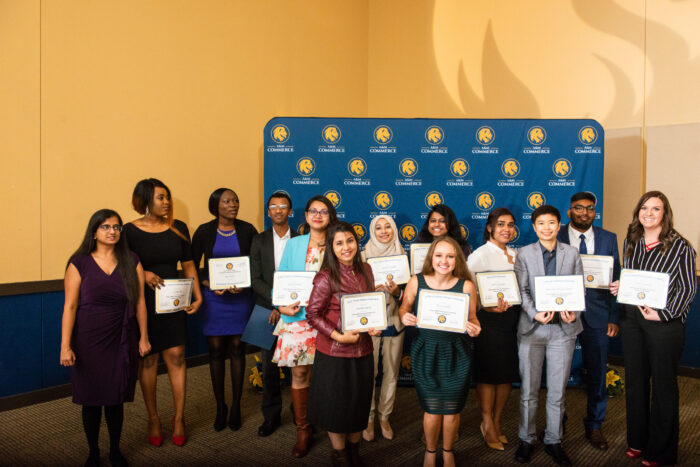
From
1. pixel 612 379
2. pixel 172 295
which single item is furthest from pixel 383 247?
pixel 612 379

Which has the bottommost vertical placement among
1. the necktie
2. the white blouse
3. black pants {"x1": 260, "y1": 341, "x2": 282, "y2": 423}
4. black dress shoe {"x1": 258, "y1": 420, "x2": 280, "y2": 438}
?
black dress shoe {"x1": 258, "y1": 420, "x2": 280, "y2": 438}

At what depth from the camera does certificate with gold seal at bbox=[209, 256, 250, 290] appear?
337 centimetres

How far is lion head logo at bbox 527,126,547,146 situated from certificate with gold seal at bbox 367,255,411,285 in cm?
229

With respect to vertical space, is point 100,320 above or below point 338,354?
above

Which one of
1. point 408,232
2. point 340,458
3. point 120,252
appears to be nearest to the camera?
point 340,458

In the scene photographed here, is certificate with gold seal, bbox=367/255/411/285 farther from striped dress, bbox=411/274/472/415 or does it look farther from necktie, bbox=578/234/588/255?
necktie, bbox=578/234/588/255

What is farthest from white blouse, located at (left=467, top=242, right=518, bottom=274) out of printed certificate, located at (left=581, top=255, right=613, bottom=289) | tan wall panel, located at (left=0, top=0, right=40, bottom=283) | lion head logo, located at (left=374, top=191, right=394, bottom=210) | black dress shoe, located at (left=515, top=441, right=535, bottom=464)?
tan wall panel, located at (left=0, top=0, right=40, bottom=283)

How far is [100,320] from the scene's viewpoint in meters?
2.88

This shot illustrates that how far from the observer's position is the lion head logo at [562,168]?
468 centimetres

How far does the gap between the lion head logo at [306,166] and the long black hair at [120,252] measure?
2115 millimetres

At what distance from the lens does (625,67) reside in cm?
530

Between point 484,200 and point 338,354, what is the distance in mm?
A: 2691

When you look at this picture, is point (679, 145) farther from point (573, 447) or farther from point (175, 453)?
point (175, 453)

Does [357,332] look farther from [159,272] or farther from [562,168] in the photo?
[562,168]
